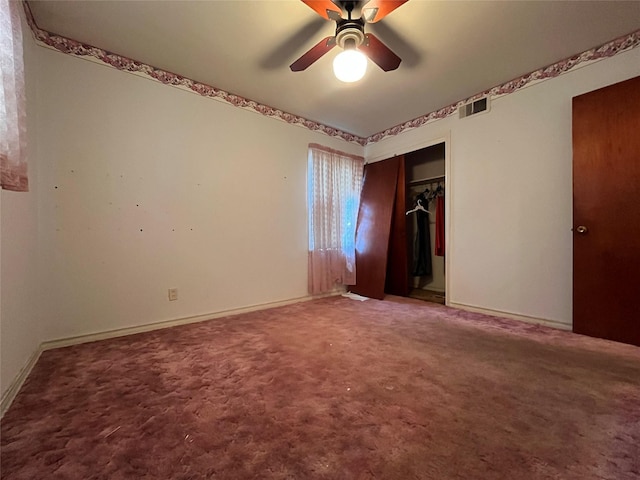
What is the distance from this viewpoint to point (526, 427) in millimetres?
1129

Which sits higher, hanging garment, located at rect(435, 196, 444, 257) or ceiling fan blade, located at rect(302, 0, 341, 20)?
ceiling fan blade, located at rect(302, 0, 341, 20)

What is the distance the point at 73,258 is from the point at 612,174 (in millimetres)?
4225

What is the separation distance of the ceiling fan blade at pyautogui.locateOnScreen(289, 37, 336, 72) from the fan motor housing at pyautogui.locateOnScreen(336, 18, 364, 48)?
0.17 feet

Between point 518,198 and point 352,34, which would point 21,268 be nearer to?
point 352,34

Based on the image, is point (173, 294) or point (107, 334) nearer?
point (107, 334)

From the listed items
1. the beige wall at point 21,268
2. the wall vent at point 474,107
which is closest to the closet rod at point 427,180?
the wall vent at point 474,107

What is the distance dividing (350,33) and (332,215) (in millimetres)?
2232

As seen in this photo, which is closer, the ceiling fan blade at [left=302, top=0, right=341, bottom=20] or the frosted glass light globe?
the ceiling fan blade at [left=302, top=0, right=341, bottom=20]

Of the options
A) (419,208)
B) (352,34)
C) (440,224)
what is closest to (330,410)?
(352,34)

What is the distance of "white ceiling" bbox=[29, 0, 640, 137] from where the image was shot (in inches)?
71.7

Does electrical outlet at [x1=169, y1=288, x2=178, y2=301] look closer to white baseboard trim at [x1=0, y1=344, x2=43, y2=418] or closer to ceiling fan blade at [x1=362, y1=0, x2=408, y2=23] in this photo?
white baseboard trim at [x1=0, y1=344, x2=43, y2=418]

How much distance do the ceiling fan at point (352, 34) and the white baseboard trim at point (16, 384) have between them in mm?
2536

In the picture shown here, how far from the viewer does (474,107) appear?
9.73 feet

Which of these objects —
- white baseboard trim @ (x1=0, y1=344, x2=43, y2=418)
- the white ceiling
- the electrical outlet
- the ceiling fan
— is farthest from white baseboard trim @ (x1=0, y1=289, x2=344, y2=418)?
the ceiling fan
